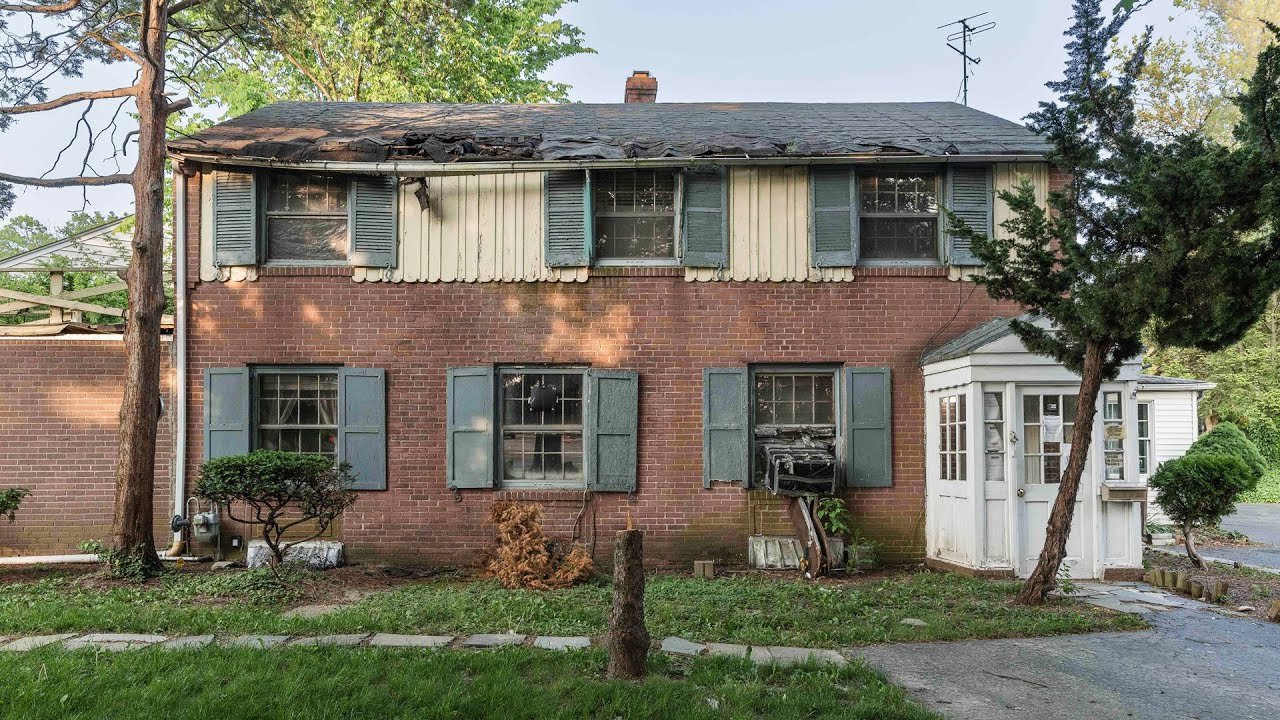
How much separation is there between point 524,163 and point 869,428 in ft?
16.4

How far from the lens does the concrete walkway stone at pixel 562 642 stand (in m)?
5.74

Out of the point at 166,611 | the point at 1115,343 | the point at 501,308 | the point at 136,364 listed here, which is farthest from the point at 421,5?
the point at 1115,343

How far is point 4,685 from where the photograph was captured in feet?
15.7

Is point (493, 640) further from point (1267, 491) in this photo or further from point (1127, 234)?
point (1267, 491)

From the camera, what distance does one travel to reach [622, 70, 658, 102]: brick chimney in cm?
1437

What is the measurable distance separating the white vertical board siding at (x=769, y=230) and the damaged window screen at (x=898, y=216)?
23.7 inches

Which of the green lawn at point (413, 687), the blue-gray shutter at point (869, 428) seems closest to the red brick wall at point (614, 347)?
the blue-gray shutter at point (869, 428)

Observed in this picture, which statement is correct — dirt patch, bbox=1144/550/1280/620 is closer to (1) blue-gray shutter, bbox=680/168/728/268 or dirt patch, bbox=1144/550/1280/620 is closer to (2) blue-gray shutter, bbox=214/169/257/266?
(1) blue-gray shutter, bbox=680/168/728/268

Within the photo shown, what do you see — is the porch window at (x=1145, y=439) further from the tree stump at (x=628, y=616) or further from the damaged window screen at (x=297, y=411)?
the damaged window screen at (x=297, y=411)

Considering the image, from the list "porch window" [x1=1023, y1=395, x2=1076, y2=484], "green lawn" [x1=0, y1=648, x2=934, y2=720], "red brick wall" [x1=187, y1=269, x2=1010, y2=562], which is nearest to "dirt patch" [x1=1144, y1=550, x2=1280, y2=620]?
"porch window" [x1=1023, y1=395, x2=1076, y2=484]

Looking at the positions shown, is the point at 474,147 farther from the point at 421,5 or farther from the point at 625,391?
the point at 421,5

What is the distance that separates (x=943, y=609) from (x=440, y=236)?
668cm

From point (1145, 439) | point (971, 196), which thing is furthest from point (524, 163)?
point (1145, 439)

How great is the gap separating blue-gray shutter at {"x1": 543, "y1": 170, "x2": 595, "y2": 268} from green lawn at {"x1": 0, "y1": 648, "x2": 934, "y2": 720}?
5396mm
